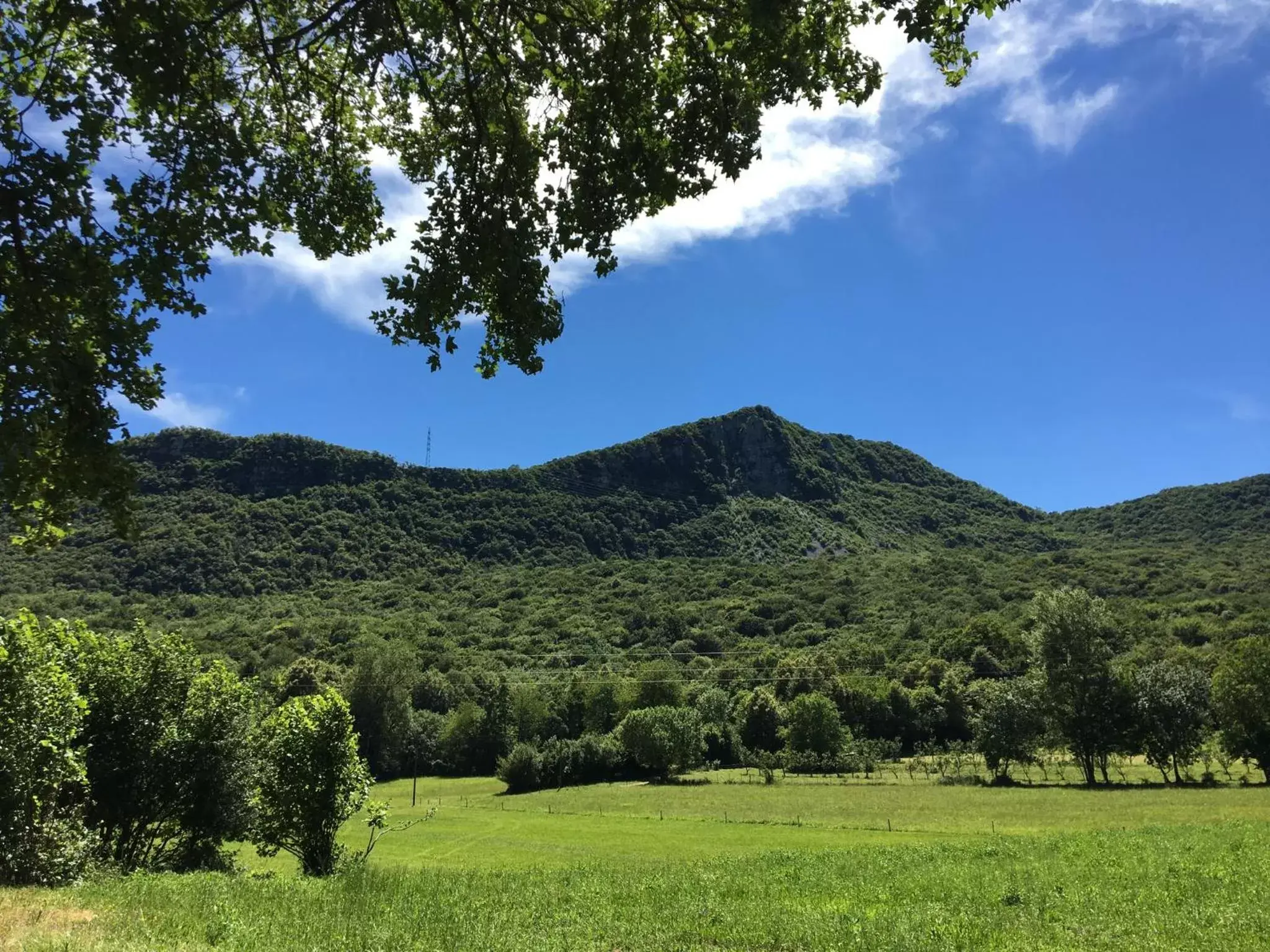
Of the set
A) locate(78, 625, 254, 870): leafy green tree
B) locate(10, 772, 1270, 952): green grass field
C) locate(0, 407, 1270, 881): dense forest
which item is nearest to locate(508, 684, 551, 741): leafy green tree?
locate(0, 407, 1270, 881): dense forest

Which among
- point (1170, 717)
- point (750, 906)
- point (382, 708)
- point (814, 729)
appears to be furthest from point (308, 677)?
point (1170, 717)

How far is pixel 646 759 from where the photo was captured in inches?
3056

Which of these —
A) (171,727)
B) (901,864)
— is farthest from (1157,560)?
(171,727)

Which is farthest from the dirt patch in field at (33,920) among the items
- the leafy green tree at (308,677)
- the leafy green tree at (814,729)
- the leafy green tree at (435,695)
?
the leafy green tree at (435,695)

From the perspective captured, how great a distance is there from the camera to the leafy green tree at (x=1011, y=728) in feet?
217

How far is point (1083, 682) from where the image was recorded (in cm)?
6531

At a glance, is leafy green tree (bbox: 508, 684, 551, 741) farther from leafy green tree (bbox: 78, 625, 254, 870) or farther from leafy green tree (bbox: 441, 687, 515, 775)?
leafy green tree (bbox: 78, 625, 254, 870)

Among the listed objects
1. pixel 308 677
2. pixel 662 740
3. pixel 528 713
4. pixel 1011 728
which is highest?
pixel 308 677

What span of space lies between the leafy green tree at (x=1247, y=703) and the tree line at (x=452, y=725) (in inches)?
5.9

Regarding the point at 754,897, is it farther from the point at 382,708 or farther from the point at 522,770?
the point at 382,708

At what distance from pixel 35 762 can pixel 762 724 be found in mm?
83047

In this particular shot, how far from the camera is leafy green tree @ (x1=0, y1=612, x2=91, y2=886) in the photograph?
18.8m

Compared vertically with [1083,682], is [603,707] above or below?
below

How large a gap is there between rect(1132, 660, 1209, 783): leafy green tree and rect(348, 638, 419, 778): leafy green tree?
80.9 meters
